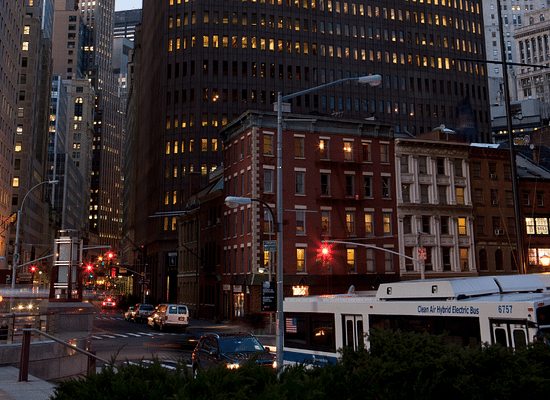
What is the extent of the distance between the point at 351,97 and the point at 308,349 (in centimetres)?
9083

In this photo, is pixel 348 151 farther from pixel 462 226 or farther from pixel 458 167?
pixel 462 226

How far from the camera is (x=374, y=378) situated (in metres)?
7.53

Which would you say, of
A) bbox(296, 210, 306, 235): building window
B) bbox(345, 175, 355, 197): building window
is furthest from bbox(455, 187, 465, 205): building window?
bbox(296, 210, 306, 235): building window

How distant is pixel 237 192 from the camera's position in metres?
55.6

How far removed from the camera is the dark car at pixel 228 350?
19359 millimetres

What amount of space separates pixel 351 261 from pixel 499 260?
18803mm

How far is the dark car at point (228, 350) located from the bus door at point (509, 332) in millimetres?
8520

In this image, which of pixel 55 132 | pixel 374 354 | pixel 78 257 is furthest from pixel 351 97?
pixel 55 132

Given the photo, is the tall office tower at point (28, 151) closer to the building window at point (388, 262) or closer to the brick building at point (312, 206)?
the brick building at point (312, 206)

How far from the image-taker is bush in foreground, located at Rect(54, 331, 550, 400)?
662 centimetres

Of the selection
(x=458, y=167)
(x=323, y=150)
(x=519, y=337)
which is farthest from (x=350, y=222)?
(x=519, y=337)

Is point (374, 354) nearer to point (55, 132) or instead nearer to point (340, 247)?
point (340, 247)

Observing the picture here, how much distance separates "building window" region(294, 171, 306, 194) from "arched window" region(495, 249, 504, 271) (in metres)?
24.4

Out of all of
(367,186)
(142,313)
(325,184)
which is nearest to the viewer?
(325,184)
